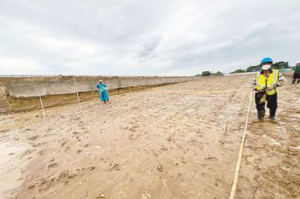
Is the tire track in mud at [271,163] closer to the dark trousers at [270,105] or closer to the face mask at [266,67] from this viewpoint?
the dark trousers at [270,105]

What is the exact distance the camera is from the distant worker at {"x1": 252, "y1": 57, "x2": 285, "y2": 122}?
11.2ft

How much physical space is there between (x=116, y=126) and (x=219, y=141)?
2824 millimetres

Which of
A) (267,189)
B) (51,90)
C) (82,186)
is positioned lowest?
(267,189)

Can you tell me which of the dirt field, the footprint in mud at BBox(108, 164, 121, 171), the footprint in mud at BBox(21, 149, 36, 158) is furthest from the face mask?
the footprint in mud at BBox(21, 149, 36, 158)

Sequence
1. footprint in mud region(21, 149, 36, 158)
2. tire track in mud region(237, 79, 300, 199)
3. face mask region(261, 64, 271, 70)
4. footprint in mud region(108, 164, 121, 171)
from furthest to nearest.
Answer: face mask region(261, 64, 271, 70) → footprint in mud region(21, 149, 36, 158) → footprint in mud region(108, 164, 121, 171) → tire track in mud region(237, 79, 300, 199)

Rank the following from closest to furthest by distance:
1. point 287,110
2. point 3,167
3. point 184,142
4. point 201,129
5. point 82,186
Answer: point 82,186 < point 3,167 < point 184,142 < point 201,129 < point 287,110

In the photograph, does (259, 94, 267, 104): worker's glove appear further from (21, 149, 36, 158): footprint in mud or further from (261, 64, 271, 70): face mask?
(21, 149, 36, 158): footprint in mud

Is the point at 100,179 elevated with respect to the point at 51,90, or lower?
lower

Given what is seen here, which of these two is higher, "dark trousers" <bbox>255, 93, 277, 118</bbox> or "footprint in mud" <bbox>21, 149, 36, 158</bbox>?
"dark trousers" <bbox>255, 93, 277, 118</bbox>

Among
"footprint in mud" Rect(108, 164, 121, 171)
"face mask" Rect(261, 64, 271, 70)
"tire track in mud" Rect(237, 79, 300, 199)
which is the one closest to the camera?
"tire track in mud" Rect(237, 79, 300, 199)

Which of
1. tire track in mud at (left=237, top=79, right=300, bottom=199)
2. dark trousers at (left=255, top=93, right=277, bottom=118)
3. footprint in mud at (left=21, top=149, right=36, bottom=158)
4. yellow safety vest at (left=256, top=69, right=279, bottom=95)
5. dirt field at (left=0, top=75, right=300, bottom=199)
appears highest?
yellow safety vest at (left=256, top=69, right=279, bottom=95)

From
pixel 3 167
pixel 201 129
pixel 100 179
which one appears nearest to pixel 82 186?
pixel 100 179

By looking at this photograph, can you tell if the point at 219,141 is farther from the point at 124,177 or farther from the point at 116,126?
the point at 116,126

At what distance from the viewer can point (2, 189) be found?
6.16ft
